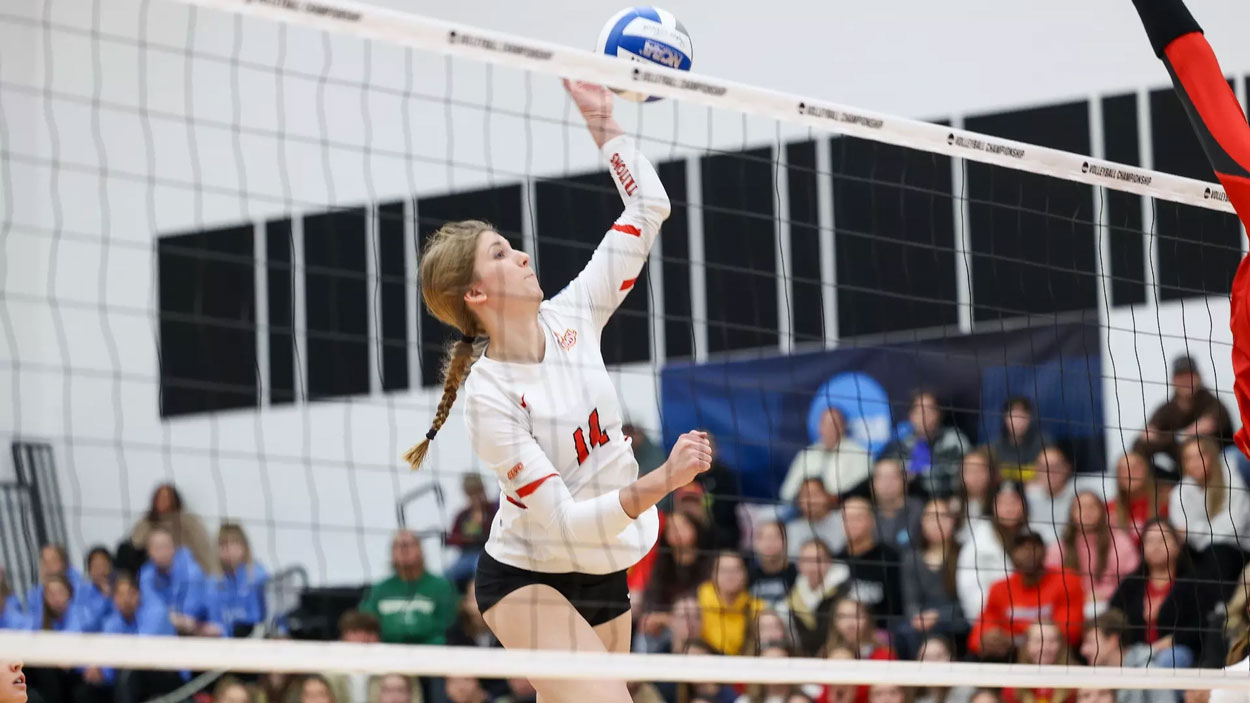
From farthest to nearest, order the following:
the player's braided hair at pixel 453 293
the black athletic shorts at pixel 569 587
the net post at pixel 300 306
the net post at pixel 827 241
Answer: the net post at pixel 300 306, the net post at pixel 827 241, the player's braided hair at pixel 453 293, the black athletic shorts at pixel 569 587

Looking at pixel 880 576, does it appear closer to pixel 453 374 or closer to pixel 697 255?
pixel 697 255

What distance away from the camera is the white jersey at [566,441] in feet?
14.4

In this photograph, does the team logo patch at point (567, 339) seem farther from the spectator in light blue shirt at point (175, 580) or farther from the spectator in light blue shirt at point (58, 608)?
the spectator in light blue shirt at point (58, 608)

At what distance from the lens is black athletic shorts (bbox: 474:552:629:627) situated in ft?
14.9

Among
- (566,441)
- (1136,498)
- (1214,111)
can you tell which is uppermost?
(1214,111)

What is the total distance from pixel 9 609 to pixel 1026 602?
6.76 metres

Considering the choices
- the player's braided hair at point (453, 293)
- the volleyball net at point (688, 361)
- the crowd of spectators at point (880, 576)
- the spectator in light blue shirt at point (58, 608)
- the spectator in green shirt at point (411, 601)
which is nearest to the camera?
the player's braided hair at point (453, 293)

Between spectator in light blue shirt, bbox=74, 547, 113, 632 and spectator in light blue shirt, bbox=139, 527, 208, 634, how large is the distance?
1.03ft

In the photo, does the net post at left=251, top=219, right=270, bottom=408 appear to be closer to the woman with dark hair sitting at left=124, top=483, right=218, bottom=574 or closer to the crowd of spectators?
the woman with dark hair sitting at left=124, top=483, right=218, bottom=574

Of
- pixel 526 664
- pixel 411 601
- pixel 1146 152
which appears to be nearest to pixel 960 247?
pixel 1146 152

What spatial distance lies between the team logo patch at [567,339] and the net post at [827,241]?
19.2 ft

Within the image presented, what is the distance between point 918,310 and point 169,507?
5147 mm

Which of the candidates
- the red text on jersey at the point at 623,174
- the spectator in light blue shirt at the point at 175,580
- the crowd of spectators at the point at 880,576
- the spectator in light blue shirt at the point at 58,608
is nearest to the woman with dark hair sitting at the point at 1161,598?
the crowd of spectators at the point at 880,576

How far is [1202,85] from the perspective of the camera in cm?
428
